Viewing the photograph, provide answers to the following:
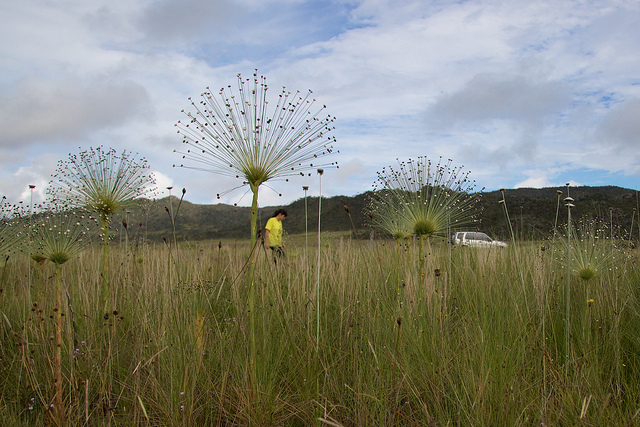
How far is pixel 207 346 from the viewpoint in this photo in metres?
3.15

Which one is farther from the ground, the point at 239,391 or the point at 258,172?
the point at 258,172

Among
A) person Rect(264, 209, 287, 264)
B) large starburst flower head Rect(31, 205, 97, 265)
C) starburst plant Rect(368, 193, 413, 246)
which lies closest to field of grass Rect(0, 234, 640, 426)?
large starburst flower head Rect(31, 205, 97, 265)

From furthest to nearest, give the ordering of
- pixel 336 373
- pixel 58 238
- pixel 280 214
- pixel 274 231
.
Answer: pixel 280 214
pixel 274 231
pixel 58 238
pixel 336 373

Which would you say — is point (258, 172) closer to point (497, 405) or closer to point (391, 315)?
point (391, 315)

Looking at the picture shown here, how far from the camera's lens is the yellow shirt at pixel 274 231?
844 cm

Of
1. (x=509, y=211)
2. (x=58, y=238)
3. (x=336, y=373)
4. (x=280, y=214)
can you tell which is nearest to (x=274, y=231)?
(x=280, y=214)

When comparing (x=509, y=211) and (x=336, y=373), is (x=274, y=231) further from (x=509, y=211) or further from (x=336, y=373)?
(x=509, y=211)

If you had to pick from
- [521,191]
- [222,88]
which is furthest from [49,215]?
[521,191]

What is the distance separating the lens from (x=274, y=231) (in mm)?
Result: 8891

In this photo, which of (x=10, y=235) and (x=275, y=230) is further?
(x=275, y=230)

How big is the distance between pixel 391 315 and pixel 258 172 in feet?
5.31

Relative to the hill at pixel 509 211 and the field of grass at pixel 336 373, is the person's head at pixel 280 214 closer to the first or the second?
the hill at pixel 509 211

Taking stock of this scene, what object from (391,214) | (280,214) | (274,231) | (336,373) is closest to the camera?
(336,373)

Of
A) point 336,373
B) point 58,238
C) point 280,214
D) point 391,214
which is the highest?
point 280,214
